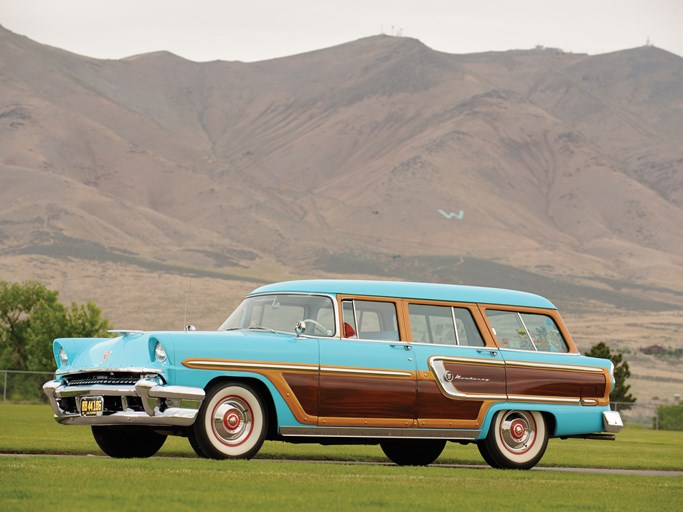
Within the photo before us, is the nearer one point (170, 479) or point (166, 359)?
point (170, 479)

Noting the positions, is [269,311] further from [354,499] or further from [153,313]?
[153,313]

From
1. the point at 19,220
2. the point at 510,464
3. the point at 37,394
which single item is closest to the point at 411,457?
the point at 510,464

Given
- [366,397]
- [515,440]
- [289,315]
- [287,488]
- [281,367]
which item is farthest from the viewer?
[515,440]

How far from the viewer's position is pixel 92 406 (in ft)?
49.2

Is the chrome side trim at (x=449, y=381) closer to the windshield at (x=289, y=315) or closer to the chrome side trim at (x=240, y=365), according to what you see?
the windshield at (x=289, y=315)

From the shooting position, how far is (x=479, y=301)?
17.8m

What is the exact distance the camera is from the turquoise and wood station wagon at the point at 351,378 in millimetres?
14859

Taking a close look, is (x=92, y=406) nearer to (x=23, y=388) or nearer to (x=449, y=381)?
(x=449, y=381)

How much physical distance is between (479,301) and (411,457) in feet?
8.17

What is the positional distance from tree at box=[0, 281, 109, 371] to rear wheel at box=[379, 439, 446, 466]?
58918 mm

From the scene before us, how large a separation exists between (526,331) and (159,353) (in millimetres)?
5793

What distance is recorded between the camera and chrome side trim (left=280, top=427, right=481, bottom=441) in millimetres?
15469

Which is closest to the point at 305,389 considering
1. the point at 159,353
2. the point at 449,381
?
the point at 159,353

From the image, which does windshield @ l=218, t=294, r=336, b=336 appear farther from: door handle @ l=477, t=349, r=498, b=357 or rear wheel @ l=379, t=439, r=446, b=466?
rear wheel @ l=379, t=439, r=446, b=466
